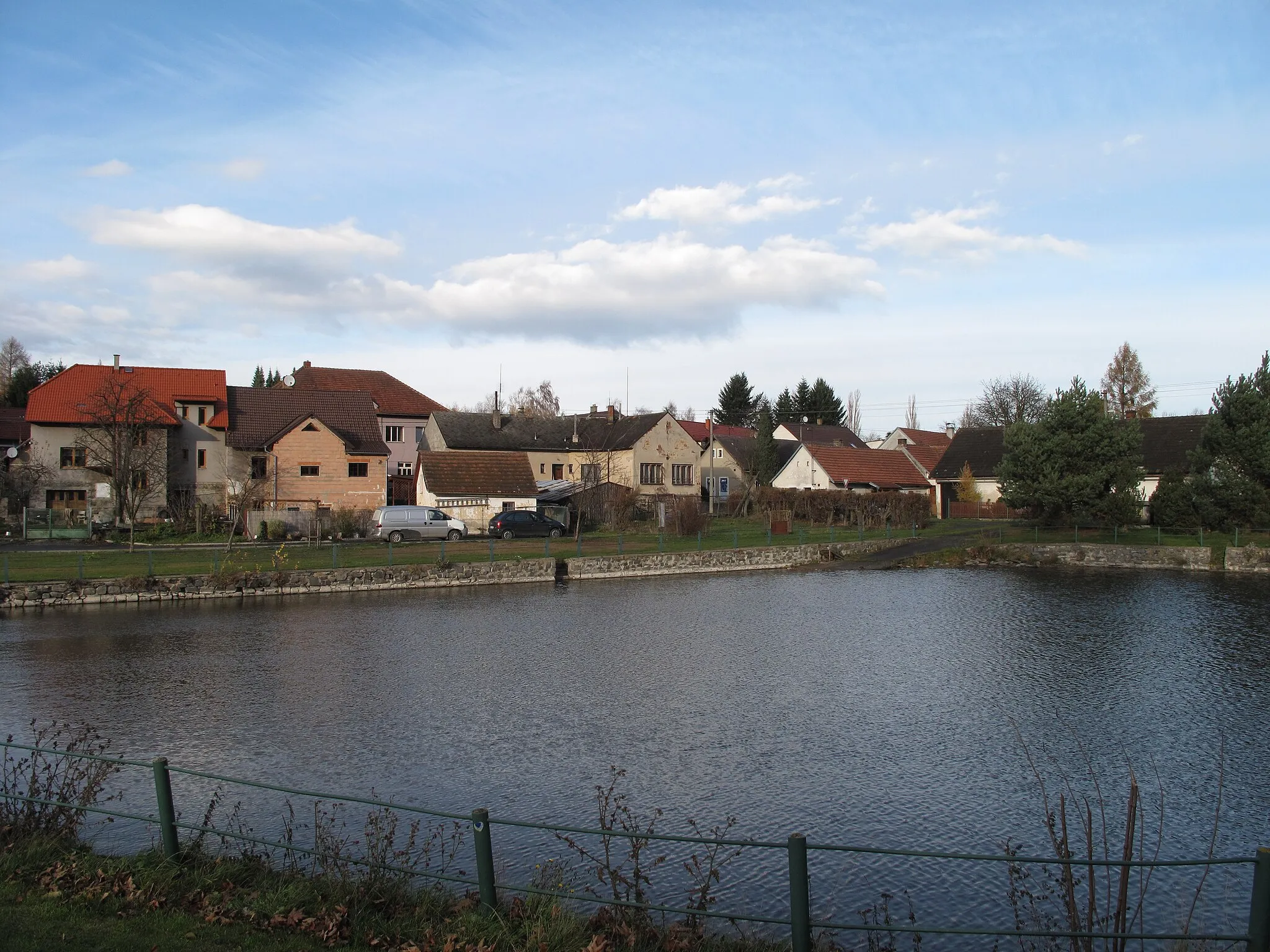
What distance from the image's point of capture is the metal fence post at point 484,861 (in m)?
7.20

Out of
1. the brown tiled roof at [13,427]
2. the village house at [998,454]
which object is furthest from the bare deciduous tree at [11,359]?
the village house at [998,454]

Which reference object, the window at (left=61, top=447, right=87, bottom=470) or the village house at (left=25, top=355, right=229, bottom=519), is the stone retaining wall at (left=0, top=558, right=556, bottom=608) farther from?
the window at (left=61, top=447, right=87, bottom=470)

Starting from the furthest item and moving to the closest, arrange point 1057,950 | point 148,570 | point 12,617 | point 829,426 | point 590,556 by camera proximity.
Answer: point 829,426
point 590,556
point 148,570
point 12,617
point 1057,950

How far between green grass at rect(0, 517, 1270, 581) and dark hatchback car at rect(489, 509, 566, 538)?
126cm

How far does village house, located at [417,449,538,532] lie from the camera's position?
174 ft

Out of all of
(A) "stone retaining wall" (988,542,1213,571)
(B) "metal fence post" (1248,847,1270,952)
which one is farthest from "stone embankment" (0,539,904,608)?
(B) "metal fence post" (1248,847,1270,952)

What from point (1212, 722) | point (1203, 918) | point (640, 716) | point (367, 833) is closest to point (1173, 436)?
point (1212, 722)

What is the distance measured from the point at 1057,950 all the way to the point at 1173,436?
60092 millimetres

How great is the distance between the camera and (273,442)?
55.4m

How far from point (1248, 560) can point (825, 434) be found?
5289 centimetres

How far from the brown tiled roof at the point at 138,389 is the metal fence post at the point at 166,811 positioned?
5091cm

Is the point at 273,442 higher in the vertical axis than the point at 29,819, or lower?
higher

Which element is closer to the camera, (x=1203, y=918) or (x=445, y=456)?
(x=1203, y=918)

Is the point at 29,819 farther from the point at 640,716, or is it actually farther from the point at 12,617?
the point at 12,617
